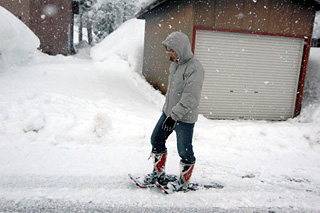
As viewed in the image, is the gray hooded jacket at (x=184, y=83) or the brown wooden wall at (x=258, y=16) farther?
the brown wooden wall at (x=258, y=16)

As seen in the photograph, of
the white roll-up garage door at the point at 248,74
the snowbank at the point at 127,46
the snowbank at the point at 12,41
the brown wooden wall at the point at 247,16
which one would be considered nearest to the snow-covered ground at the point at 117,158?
the white roll-up garage door at the point at 248,74

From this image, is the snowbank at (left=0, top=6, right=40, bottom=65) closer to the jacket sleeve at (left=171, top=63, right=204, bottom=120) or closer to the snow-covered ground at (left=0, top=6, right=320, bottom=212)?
the snow-covered ground at (left=0, top=6, right=320, bottom=212)

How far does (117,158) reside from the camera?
467cm

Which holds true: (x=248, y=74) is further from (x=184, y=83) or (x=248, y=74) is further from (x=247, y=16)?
(x=184, y=83)

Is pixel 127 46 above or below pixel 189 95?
below

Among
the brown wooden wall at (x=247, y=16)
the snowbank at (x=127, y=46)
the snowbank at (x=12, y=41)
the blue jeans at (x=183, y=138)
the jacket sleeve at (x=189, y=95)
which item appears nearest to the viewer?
the jacket sleeve at (x=189, y=95)

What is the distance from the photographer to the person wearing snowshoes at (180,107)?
326 centimetres

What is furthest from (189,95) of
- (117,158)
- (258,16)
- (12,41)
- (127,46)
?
(127,46)

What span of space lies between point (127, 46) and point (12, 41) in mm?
10575

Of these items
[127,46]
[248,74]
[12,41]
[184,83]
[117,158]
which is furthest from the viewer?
[127,46]

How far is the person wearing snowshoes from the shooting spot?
326 centimetres

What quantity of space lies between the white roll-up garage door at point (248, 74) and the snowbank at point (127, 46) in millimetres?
8516

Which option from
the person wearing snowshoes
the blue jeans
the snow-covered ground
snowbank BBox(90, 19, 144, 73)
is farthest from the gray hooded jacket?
snowbank BBox(90, 19, 144, 73)

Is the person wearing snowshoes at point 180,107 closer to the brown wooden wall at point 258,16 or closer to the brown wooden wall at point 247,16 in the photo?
the brown wooden wall at point 247,16
